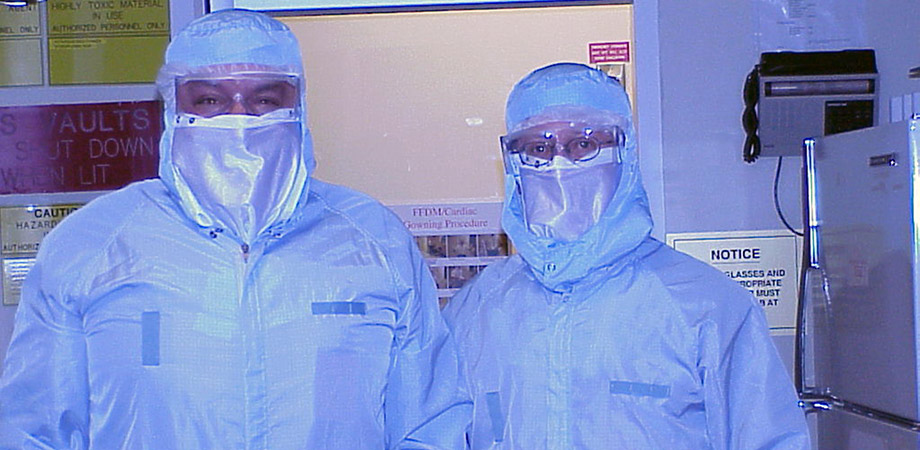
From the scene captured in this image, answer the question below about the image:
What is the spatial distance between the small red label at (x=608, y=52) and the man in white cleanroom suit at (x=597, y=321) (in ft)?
6.66

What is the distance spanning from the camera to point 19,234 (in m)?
3.21

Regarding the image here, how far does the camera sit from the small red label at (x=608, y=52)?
13.4ft

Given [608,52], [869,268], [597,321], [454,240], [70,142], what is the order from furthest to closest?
[608,52] < [454,240] < [70,142] < [869,268] < [597,321]

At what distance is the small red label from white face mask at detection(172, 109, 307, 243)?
251 centimetres

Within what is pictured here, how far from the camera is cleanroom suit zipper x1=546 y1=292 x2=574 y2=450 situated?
1871 millimetres

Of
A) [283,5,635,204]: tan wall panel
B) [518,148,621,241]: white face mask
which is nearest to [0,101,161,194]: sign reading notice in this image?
[283,5,635,204]: tan wall panel

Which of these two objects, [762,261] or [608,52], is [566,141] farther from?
[608,52]

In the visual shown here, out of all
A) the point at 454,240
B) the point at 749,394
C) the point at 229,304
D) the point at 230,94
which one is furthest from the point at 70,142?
the point at 749,394

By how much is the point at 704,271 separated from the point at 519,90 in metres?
0.48

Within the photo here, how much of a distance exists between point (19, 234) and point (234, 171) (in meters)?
1.73

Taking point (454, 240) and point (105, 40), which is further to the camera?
point (454, 240)

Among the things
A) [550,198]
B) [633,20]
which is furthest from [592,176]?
[633,20]

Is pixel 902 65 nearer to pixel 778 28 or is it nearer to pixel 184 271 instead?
pixel 778 28

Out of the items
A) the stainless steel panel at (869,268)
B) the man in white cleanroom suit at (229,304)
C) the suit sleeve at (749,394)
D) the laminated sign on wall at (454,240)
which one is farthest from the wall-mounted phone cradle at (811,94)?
the man in white cleanroom suit at (229,304)
